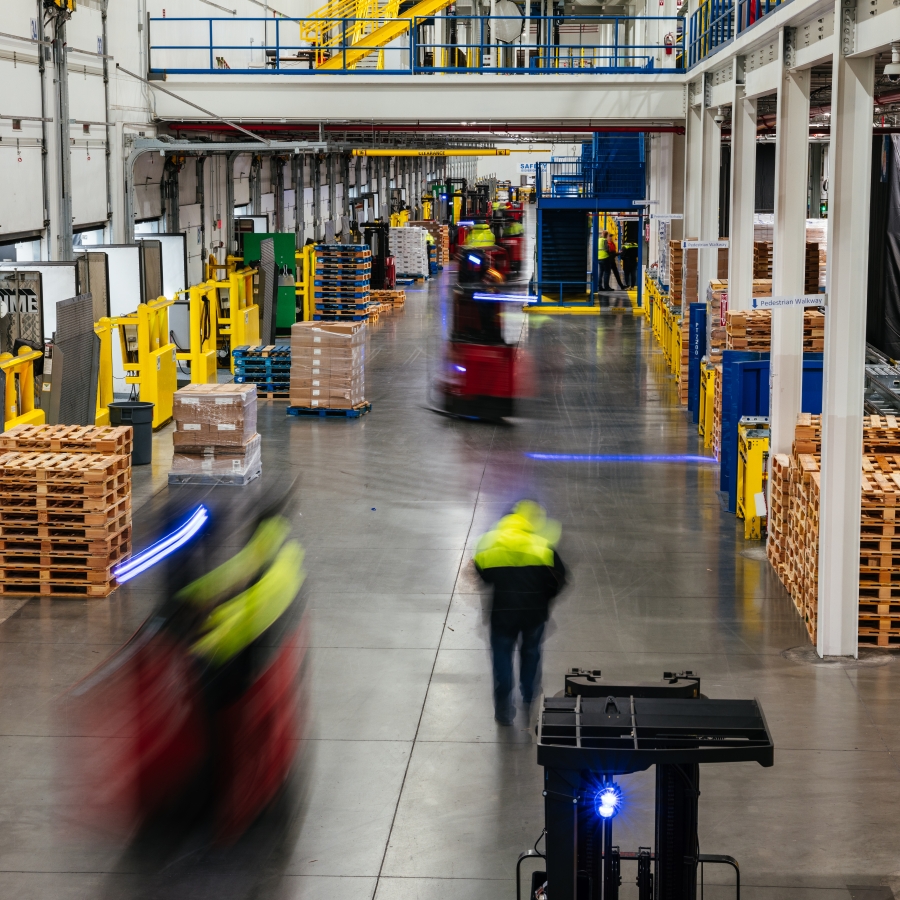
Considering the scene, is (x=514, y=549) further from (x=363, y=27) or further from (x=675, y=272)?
(x=363, y=27)

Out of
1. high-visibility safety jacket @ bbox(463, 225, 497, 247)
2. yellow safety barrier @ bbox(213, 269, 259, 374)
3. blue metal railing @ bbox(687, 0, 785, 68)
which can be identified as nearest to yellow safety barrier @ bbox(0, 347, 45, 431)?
high-visibility safety jacket @ bbox(463, 225, 497, 247)

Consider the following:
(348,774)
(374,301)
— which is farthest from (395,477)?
(374,301)

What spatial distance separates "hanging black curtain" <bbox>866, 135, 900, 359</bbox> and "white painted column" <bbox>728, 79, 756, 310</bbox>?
9077 millimetres

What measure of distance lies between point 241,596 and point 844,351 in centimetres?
439

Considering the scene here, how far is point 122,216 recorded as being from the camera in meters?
19.8

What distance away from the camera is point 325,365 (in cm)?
1703

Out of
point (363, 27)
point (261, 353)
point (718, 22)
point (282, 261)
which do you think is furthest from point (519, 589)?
point (363, 27)

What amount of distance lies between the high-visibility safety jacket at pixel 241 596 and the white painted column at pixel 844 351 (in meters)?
3.85

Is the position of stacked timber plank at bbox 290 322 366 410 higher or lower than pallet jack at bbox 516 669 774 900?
higher

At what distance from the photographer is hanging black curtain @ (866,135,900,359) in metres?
22.6

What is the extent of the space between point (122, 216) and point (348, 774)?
585 inches

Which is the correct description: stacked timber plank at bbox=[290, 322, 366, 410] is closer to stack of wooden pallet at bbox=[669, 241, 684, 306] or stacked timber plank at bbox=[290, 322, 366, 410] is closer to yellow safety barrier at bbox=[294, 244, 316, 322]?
stack of wooden pallet at bbox=[669, 241, 684, 306]

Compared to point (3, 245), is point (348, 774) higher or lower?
lower

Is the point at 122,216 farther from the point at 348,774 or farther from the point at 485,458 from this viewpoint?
the point at 348,774
